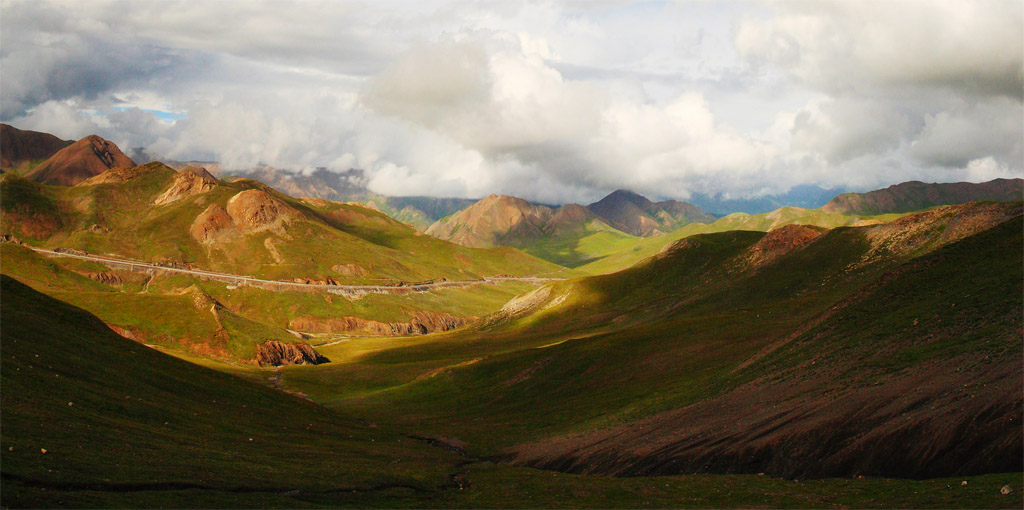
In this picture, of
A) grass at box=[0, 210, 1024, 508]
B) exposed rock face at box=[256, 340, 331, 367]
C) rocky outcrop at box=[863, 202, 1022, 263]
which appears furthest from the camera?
exposed rock face at box=[256, 340, 331, 367]

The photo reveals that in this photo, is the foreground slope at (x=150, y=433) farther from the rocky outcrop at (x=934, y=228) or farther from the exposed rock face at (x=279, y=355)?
the rocky outcrop at (x=934, y=228)

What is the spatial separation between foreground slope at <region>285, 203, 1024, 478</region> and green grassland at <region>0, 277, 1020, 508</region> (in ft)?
12.4

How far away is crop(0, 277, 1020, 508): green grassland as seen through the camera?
1393 inches

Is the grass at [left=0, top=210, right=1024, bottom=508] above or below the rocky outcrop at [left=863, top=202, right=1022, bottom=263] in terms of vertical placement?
below

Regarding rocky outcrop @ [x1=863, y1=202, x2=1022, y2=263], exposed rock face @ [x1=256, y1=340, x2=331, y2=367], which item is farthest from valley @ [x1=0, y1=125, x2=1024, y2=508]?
exposed rock face @ [x1=256, y1=340, x2=331, y2=367]

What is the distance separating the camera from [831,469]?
47.2 metres

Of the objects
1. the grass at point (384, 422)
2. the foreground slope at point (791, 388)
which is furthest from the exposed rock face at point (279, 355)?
the grass at point (384, 422)

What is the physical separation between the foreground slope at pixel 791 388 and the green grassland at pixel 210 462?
3.79 metres

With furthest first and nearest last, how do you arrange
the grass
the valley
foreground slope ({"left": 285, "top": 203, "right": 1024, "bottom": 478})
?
foreground slope ({"left": 285, "top": 203, "right": 1024, "bottom": 478}) → the valley → the grass

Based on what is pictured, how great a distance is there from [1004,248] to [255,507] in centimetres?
7982

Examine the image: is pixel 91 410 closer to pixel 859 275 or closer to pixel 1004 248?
pixel 1004 248

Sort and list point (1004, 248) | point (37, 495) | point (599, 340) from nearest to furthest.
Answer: point (37, 495) < point (1004, 248) < point (599, 340)

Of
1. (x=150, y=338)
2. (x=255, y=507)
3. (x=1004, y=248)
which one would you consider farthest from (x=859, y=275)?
(x=150, y=338)

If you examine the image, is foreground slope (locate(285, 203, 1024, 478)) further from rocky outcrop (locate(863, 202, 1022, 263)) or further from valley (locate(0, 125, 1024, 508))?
rocky outcrop (locate(863, 202, 1022, 263))
